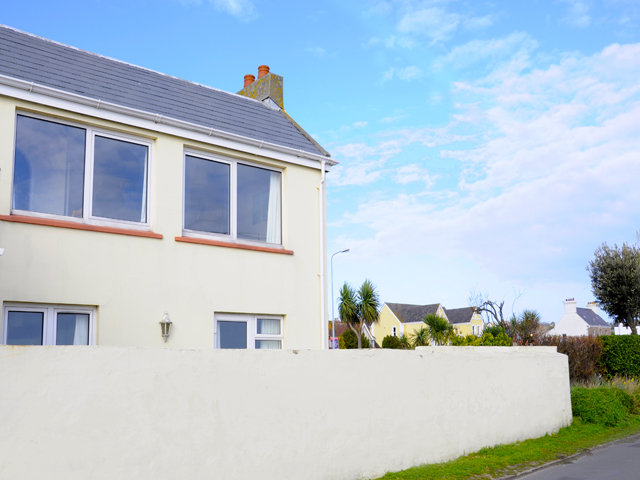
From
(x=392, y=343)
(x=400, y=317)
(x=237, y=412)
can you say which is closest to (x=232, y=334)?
(x=237, y=412)

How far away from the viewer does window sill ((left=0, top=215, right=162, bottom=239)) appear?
795 cm

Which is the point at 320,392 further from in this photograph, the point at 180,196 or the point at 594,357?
the point at 594,357

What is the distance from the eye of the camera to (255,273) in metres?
10.3

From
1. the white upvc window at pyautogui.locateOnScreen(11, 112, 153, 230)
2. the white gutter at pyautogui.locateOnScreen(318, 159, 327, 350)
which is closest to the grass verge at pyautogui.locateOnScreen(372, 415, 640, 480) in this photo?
the white gutter at pyautogui.locateOnScreen(318, 159, 327, 350)

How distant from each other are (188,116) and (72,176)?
2415 millimetres

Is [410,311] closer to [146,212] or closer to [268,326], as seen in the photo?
[268,326]

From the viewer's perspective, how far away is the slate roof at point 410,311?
75.7 metres

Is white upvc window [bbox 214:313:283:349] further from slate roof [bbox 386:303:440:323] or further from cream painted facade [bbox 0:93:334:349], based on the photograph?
slate roof [bbox 386:303:440:323]

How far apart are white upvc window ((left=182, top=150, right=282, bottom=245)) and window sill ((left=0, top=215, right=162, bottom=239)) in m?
0.92

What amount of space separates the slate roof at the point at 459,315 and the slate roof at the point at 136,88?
6667cm

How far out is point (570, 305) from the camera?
7056 centimetres

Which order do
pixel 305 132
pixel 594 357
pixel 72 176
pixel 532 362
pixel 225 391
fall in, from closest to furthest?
pixel 225 391 → pixel 72 176 → pixel 532 362 → pixel 305 132 → pixel 594 357

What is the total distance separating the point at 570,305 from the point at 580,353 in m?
58.2

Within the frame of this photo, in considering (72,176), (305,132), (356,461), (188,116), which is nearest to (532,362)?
(356,461)
